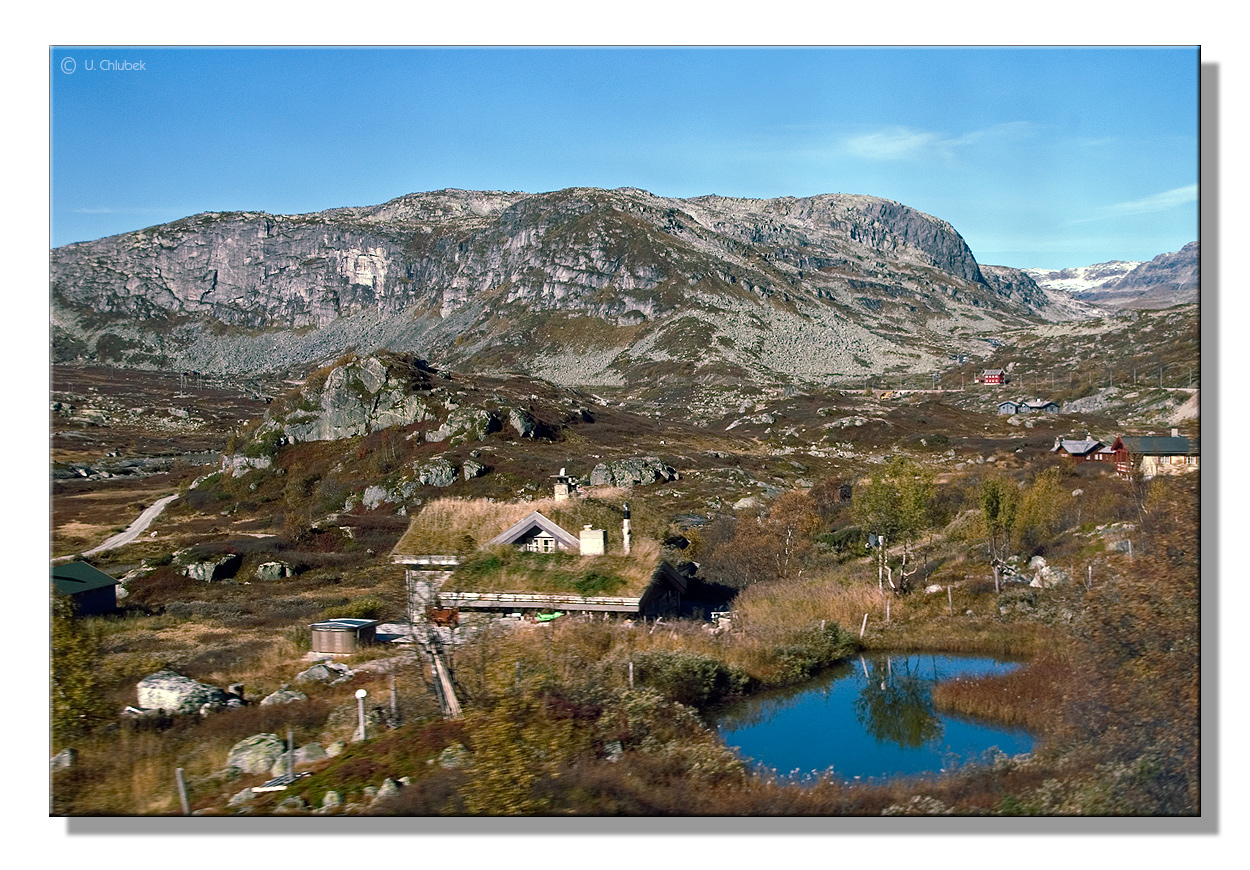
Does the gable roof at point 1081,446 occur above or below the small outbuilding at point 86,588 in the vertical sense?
above

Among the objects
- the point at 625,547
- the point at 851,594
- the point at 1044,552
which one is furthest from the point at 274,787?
the point at 1044,552

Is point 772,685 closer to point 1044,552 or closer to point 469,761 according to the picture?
point 469,761

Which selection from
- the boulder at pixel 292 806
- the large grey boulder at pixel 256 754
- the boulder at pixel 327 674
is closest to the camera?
the boulder at pixel 292 806

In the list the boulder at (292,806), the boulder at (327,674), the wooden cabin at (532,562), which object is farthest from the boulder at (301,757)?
the wooden cabin at (532,562)

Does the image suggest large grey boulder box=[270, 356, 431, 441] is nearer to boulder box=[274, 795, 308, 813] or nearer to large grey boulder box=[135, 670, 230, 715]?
large grey boulder box=[135, 670, 230, 715]

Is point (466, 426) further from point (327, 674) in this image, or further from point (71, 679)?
point (71, 679)

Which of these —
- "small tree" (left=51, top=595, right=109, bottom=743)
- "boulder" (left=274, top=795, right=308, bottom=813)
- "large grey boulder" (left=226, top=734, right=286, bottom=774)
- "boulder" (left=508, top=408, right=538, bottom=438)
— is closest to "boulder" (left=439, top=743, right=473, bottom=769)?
"boulder" (left=274, top=795, right=308, bottom=813)

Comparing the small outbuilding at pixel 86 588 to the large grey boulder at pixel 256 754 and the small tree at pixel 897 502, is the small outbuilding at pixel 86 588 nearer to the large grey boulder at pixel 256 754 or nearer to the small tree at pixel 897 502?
the large grey boulder at pixel 256 754
